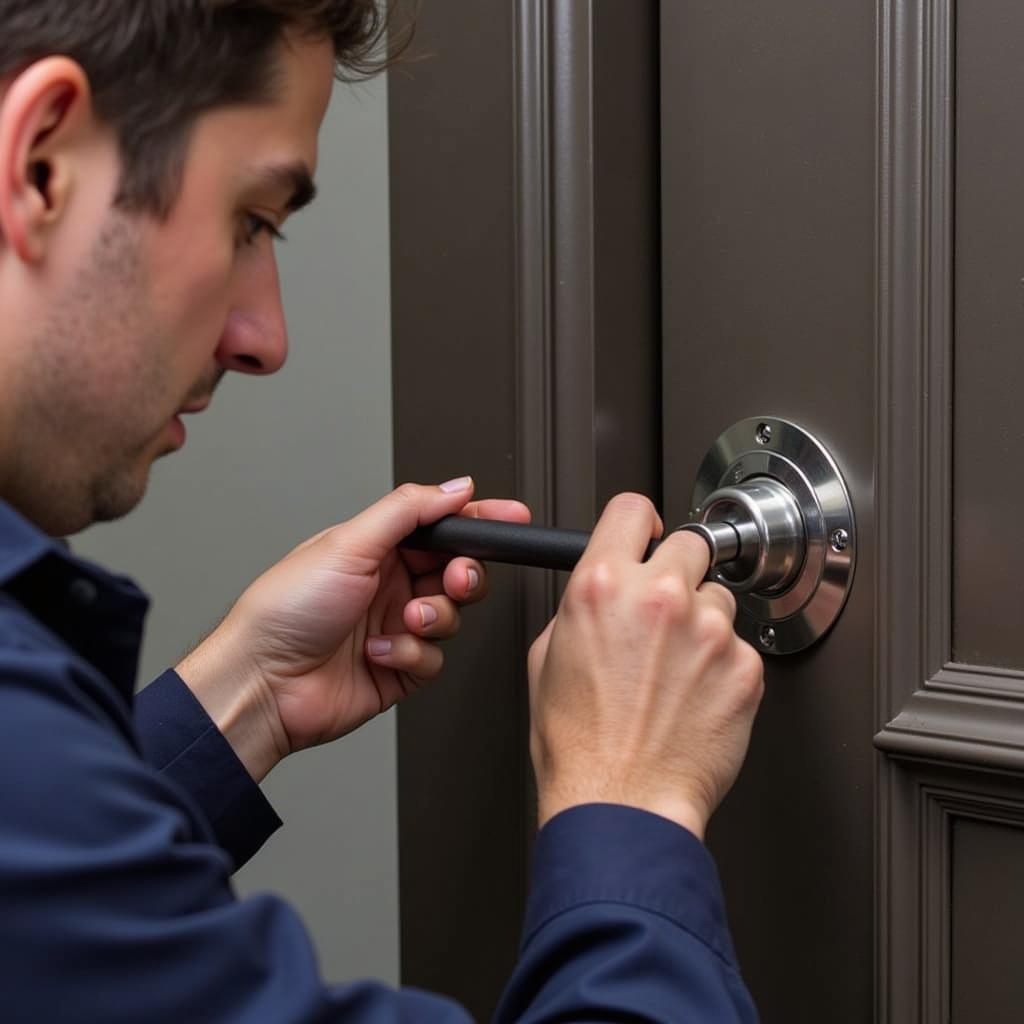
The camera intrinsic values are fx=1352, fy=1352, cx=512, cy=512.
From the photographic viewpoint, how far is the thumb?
742 mm

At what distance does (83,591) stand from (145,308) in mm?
124

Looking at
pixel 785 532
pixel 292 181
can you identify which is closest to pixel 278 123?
pixel 292 181

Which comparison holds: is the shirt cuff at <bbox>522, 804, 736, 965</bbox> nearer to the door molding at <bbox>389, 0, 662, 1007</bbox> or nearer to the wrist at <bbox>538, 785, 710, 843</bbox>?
the wrist at <bbox>538, 785, 710, 843</bbox>

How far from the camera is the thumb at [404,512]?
0.74m

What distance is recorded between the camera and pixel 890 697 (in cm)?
66

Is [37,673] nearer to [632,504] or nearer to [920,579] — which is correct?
[632,504]

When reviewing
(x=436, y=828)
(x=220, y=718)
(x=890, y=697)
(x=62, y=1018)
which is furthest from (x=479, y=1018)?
(x=62, y=1018)

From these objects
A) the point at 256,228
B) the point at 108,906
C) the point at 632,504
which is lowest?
the point at 108,906

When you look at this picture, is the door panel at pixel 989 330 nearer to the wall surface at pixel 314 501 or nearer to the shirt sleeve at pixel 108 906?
the shirt sleeve at pixel 108 906

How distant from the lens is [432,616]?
0.77 m

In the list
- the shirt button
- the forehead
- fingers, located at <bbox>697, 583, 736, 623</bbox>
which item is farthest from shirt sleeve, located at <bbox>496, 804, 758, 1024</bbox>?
the forehead

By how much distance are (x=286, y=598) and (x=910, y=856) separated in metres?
0.38

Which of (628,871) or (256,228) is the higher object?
(256,228)

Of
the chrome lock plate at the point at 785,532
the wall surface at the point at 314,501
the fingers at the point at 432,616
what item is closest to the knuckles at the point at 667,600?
the chrome lock plate at the point at 785,532
